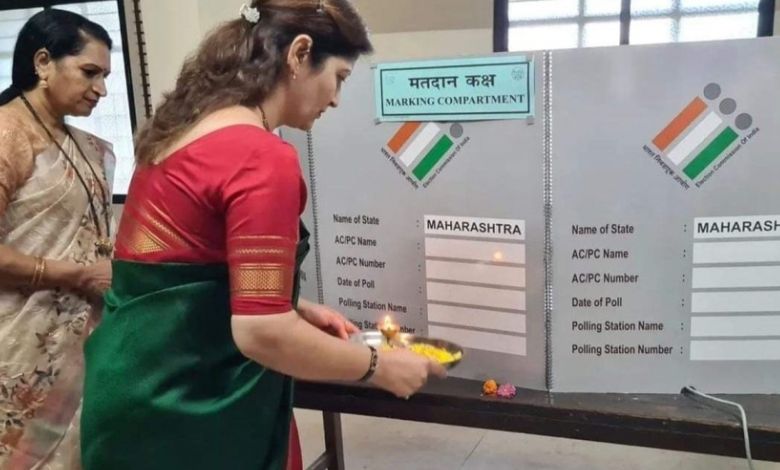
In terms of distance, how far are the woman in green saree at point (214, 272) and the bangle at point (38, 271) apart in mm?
361

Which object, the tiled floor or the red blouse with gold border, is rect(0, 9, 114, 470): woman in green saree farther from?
the tiled floor

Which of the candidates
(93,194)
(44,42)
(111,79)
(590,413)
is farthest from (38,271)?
(111,79)

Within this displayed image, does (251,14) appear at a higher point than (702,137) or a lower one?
higher

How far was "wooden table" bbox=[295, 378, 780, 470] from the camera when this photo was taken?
1.12m

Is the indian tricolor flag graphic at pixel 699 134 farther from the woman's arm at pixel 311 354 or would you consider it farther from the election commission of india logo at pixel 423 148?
the woman's arm at pixel 311 354

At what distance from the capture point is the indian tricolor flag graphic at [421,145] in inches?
50.2

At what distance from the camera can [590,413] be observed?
1.19 m

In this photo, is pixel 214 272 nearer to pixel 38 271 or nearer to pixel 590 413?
pixel 38 271

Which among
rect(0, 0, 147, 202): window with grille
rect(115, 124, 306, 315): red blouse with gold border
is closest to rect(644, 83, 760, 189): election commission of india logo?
rect(115, 124, 306, 315): red blouse with gold border

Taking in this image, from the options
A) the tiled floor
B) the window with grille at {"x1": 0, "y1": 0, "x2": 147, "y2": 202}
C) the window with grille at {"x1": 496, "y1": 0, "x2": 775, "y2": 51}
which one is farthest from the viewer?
the window with grille at {"x1": 0, "y1": 0, "x2": 147, "y2": 202}

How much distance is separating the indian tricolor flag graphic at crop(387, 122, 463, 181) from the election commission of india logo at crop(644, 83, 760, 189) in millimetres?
348

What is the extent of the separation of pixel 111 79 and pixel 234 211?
2.70 m

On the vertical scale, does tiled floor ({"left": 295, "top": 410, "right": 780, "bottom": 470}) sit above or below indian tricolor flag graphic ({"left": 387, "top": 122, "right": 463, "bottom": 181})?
below

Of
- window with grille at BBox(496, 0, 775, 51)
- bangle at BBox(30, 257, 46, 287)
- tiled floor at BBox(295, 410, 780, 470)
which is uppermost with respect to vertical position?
window with grille at BBox(496, 0, 775, 51)
